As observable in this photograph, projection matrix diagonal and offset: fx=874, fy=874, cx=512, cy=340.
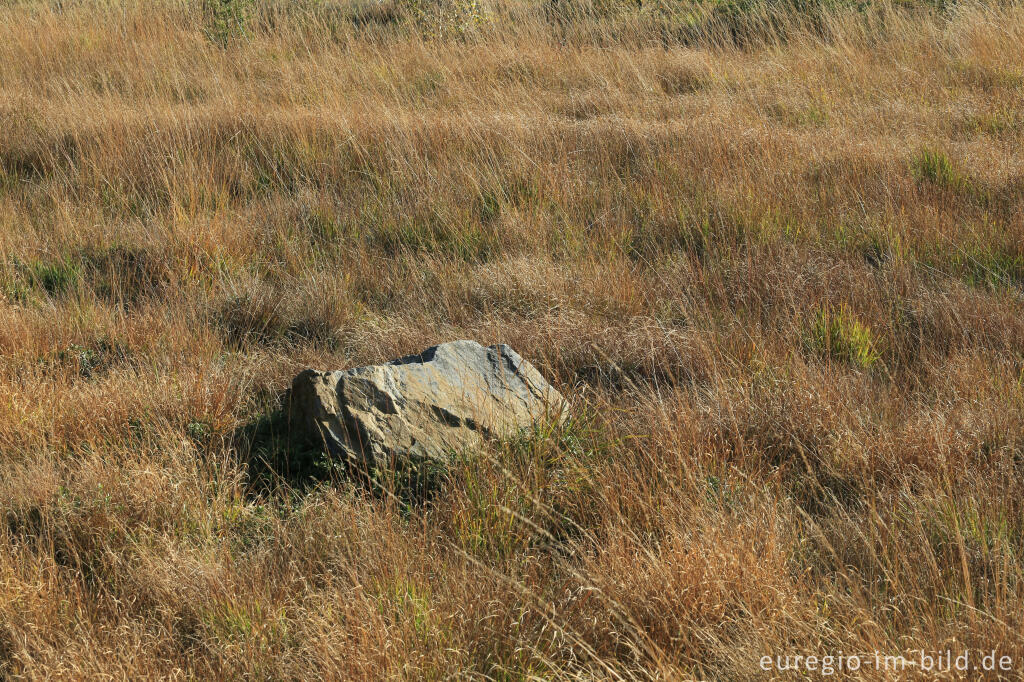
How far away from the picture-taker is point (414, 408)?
305 cm

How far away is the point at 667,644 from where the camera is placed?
2154mm

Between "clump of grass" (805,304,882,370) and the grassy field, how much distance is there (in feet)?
0.08

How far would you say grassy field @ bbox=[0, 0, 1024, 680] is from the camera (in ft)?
7.26

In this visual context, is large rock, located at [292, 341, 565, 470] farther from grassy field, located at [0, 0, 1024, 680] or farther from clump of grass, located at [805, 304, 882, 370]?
clump of grass, located at [805, 304, 882, 370]

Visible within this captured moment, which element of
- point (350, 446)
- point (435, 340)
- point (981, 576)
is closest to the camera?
point (981, 576)

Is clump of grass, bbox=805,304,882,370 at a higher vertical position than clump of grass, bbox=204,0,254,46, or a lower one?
lower

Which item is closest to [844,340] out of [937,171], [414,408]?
[414,408]

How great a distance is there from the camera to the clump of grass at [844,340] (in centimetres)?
360

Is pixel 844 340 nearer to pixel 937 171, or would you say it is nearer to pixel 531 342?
pixel 531 342

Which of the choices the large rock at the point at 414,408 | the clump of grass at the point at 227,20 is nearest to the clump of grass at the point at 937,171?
the large rock at the point at 414,408

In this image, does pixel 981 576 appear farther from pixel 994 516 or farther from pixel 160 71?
pixel 160 71

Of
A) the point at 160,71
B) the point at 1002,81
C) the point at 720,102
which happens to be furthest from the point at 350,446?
the point at 1002,81

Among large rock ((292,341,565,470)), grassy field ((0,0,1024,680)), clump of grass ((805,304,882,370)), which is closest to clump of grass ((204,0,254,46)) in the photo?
grassy field ((0,0,1024,680))

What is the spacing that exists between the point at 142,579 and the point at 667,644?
1431 mm
